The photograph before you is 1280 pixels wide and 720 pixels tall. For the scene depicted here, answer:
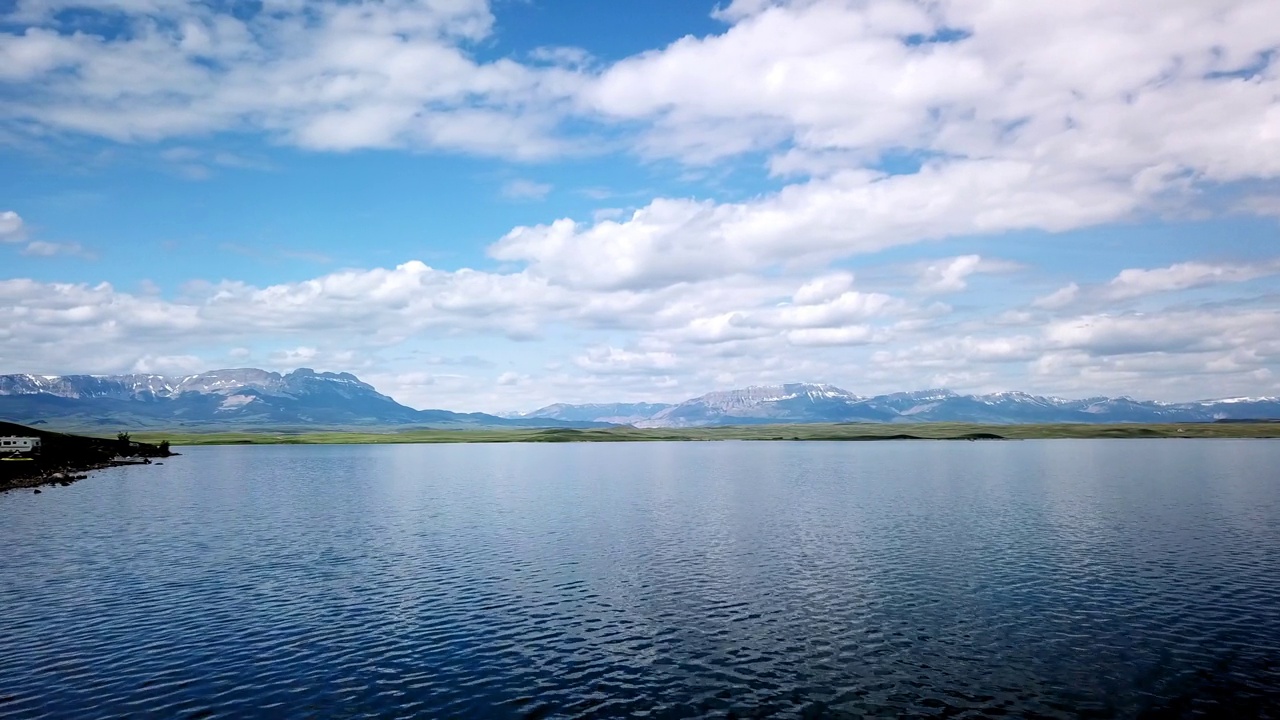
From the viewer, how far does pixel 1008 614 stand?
5150 cm

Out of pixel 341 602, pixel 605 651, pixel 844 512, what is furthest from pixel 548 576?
pixel 844 512

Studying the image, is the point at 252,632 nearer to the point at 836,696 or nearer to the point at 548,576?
the point at 548,576

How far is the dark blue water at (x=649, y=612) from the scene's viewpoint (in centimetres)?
3766

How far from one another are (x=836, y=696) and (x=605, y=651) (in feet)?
45.7

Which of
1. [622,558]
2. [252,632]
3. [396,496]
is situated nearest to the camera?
[252,632]

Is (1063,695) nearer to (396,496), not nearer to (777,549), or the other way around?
(777,549)

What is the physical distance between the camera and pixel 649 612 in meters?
53.3

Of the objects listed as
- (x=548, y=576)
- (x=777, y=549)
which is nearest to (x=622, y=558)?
(x=548, y=576)

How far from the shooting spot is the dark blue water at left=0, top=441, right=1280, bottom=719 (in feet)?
124

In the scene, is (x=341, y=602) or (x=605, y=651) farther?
A: (x=341, y=602)

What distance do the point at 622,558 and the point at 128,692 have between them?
140 feet

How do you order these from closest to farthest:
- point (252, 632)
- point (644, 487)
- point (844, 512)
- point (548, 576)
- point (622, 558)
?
point (252, 632)
point (548, 576)
point (622, 558)
point (844, 512)
point (644, 487)

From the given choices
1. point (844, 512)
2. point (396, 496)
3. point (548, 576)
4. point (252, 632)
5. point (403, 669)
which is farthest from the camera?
point (396, 496)

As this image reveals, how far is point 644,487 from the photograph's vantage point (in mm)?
152875
